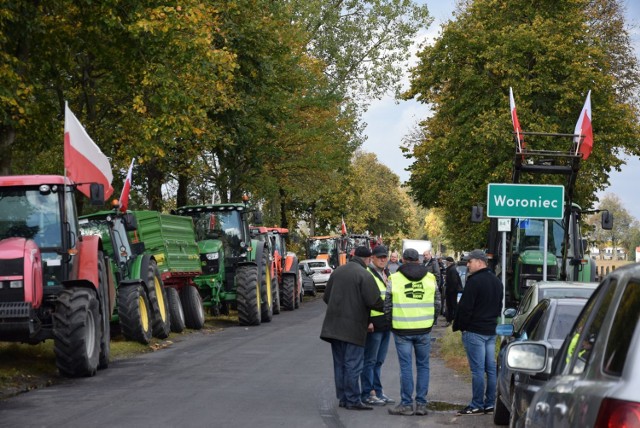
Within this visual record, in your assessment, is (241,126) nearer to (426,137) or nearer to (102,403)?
(426,137)

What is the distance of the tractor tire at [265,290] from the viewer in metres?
30.6

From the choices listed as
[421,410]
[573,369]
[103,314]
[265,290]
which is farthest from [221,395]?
[265,290]

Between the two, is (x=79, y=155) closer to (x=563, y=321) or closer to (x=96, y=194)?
(x=96, y=194)

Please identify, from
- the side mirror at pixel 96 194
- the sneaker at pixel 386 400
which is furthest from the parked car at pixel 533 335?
the side mirror at pixel 96 194

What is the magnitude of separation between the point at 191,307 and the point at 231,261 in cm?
295

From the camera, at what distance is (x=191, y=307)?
91.5ft

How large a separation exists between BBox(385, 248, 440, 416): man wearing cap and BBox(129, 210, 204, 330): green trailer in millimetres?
10611

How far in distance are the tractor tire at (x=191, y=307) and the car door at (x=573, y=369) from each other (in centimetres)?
2238

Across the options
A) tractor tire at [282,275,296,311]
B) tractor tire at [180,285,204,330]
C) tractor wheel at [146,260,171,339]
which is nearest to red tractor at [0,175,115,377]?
tractor wheel at [146,260,171,339]

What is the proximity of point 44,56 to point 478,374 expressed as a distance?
51.0ft

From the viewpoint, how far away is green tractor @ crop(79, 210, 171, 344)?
69.2 feet

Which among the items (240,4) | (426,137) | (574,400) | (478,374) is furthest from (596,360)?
(426,137)

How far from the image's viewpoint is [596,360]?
438cm

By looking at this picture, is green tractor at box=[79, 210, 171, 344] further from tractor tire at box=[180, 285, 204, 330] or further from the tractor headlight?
the tractor headlight
